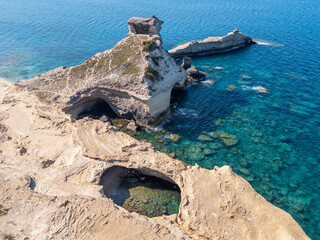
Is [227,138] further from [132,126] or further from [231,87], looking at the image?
[231,87]

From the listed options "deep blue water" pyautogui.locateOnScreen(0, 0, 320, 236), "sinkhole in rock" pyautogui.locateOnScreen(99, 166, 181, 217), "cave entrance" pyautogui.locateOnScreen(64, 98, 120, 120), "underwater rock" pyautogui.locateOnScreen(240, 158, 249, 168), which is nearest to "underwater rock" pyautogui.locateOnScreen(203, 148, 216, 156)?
"deep blue water" pyautogui.locateOnScreen(0, 0, 320, 236)

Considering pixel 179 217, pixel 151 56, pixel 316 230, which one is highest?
pixel 151 56

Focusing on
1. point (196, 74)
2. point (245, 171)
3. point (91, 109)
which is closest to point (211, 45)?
point (196, 74)

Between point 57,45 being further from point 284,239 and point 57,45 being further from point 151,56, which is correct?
point 284,239

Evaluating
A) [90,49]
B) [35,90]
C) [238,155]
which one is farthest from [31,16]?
[238,155]

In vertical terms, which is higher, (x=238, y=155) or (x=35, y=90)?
(x=35, y=90)
